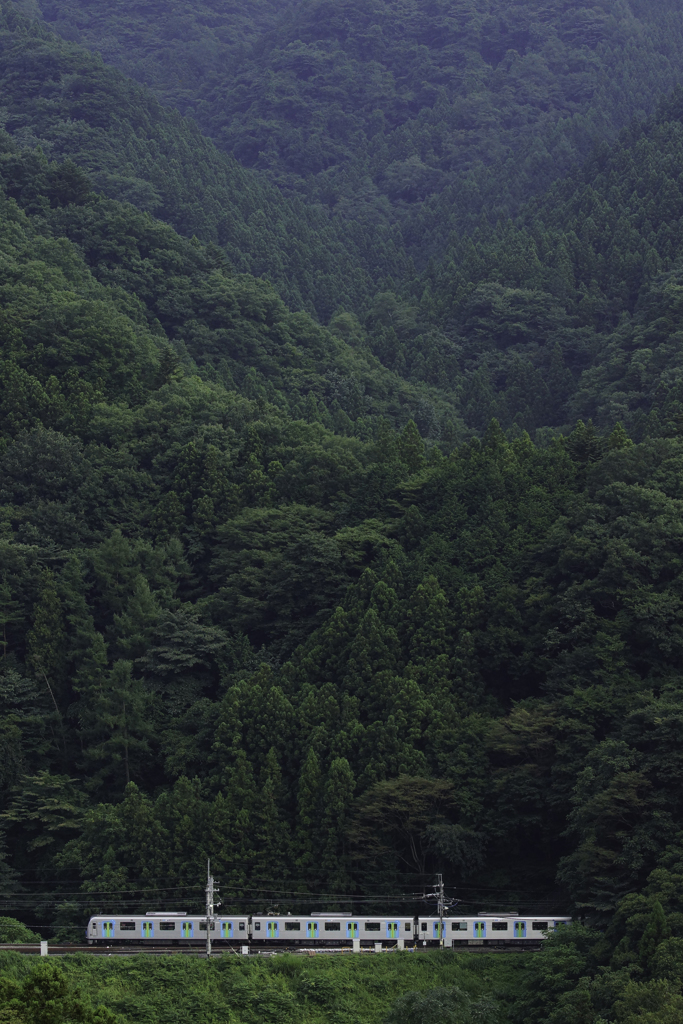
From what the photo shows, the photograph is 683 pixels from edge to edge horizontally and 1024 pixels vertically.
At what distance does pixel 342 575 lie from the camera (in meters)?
69.0

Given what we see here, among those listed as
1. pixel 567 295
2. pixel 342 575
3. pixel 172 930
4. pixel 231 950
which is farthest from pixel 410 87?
pixel 231 950

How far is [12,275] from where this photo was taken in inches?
3568

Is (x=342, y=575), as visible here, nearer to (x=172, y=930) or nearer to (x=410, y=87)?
(x=172, y=930)

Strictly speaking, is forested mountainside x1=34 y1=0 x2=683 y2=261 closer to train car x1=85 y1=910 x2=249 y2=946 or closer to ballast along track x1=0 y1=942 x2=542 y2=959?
train car x1=85 y1=910 x2=249 y2=946

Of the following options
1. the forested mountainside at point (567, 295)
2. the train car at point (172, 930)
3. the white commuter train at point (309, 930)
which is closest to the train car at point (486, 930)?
the white commuter train at point (309, 930)

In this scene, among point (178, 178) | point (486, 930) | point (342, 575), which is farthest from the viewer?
point (178, 178)

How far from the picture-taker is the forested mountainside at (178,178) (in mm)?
124188

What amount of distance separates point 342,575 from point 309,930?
20.8m

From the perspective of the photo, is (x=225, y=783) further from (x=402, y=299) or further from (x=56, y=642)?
(x=402, y=299)

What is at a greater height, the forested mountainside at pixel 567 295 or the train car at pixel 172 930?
the forested mountainside at pixel 567 295

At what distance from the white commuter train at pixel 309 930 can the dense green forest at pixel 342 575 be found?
6.92ft

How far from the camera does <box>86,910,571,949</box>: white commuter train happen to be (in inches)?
2005

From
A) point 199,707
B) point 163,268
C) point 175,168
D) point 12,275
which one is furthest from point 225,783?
point 175,168

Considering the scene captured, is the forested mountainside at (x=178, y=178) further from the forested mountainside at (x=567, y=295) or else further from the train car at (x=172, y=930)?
the train car at (x=172, y=930)
